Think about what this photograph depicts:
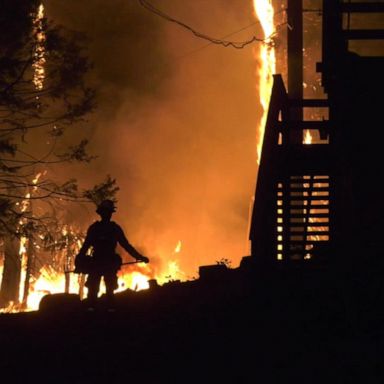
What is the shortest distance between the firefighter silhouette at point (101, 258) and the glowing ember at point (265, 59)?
18539mm

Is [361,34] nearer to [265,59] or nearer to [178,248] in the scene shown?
[265,59]

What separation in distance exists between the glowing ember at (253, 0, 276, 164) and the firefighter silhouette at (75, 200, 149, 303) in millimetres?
18539

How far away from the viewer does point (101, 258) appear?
314 inches

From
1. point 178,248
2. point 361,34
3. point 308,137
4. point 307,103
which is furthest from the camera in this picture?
point 178,248

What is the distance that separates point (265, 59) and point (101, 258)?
129 ft

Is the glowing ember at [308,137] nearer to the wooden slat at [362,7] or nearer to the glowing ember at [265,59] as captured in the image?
the glowing ember at [265,59]

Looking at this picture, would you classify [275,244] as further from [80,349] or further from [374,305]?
[80,349]

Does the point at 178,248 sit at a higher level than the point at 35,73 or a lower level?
lower

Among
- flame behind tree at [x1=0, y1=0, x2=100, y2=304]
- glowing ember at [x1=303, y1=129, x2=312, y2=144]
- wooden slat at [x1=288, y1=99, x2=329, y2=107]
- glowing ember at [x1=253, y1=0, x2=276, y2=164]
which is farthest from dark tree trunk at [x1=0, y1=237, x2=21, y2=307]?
wooden slat at [x1=288, y1=99, x2=329, y2=107]

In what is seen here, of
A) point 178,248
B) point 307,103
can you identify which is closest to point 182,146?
point 178,248

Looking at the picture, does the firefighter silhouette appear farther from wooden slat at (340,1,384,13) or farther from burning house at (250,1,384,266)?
wooden slat at (340,1,384,13)

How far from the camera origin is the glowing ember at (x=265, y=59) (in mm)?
29750

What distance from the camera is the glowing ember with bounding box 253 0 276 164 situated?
29.8 m

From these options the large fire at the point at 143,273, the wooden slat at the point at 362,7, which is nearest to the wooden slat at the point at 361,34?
the wooden slat at the point at 362,7
